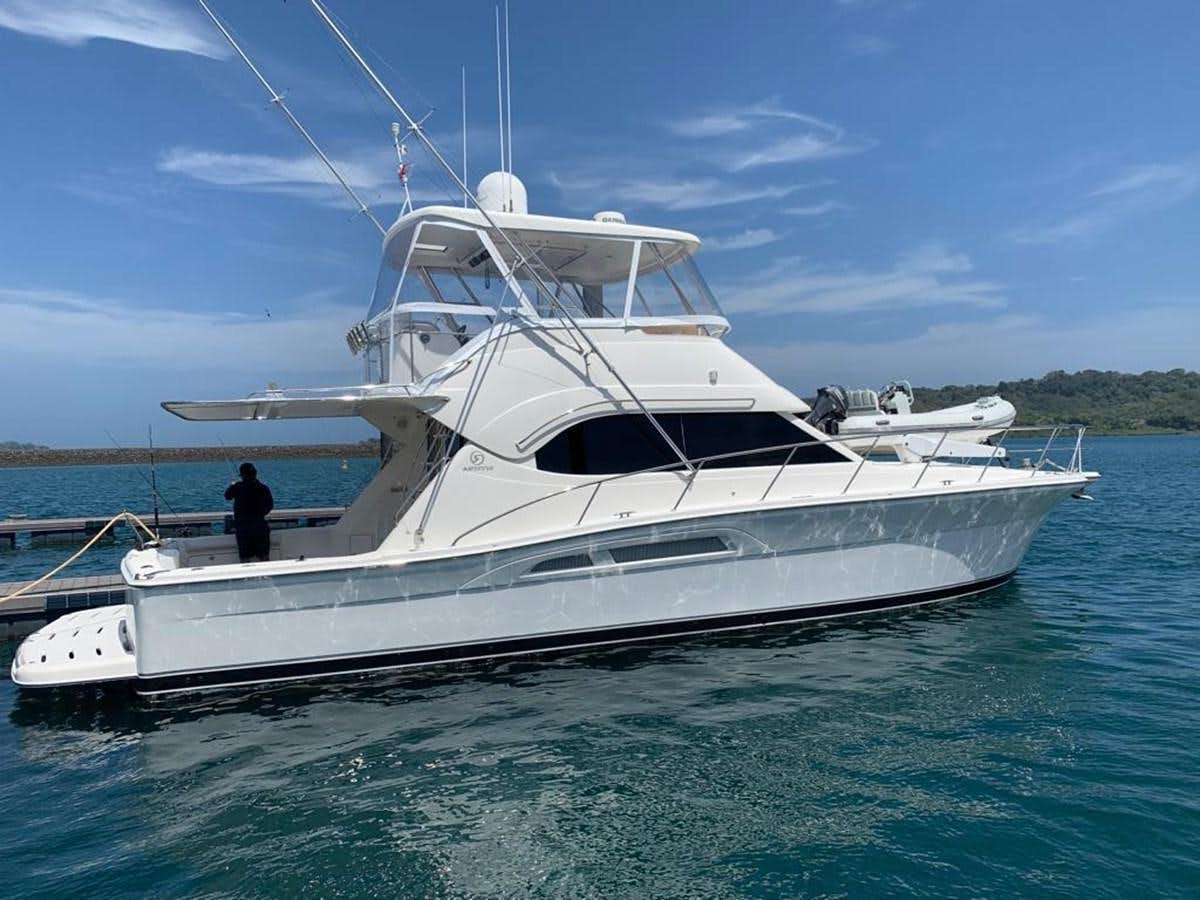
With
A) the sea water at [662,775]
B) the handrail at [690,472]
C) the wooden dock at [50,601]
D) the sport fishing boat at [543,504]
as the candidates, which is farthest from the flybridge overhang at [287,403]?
the wooden dock at [50,601]

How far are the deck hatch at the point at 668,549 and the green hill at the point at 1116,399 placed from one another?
72637 mm

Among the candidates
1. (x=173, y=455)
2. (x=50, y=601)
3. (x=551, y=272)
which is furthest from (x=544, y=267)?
(x=173, y=455)

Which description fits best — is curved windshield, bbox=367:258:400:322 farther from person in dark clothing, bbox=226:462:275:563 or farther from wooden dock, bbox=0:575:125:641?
wooden dock, bbox=0:575:125:641

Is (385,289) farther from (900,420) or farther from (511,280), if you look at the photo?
(900,420)

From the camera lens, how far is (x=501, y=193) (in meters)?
8.31

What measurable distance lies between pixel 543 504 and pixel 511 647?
4.56ft

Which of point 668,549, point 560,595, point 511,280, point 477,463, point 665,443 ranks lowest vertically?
point 560,595

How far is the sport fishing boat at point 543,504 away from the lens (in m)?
6.64

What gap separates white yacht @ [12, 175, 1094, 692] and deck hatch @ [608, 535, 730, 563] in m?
0.02

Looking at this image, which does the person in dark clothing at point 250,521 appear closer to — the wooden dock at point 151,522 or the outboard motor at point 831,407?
the outboard motor at point 831,407

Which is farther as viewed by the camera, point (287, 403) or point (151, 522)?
point (151, 522)

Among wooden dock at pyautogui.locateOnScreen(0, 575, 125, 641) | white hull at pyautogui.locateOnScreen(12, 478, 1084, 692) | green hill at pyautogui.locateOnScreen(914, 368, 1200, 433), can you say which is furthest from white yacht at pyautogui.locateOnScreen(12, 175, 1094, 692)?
green hill at pyautogui.locateOnScreen(914, 368, 1200, 433)

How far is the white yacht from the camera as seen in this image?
664cm

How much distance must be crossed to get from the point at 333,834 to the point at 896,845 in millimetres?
3203
